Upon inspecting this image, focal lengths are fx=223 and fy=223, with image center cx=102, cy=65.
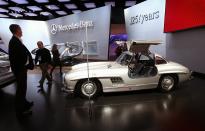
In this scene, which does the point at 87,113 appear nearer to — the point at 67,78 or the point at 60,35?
the point at 67,78

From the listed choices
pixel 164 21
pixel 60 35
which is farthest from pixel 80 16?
pixel 164 21

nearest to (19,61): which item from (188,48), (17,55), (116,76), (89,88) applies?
(17,55)

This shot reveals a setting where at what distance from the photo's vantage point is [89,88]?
231 inches

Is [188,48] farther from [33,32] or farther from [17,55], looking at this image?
[33,32]

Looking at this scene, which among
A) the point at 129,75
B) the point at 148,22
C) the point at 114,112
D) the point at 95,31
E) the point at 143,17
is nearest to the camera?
the point at 114,112

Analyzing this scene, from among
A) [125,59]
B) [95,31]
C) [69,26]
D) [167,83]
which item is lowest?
[167,83]

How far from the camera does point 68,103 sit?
563 centimetres

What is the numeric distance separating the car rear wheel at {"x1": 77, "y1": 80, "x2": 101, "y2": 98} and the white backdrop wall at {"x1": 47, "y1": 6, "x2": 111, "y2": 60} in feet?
28.7

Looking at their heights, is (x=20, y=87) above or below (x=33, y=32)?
below

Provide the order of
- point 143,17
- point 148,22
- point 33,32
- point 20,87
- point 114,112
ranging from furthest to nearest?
point 33,32, point 143,17, point 148,22, point 114,112, point 20,87

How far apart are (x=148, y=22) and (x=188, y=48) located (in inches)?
136

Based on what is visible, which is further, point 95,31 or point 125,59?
point 95,31

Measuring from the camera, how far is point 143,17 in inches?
509

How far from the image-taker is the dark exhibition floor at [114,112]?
4047 mm
